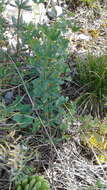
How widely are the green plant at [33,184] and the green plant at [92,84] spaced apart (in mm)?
714

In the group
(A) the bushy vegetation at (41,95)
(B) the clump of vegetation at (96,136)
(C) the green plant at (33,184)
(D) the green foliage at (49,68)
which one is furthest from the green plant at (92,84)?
(C) the green plant at (33,184)

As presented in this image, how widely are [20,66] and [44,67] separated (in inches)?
19.8

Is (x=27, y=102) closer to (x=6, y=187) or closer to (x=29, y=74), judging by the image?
(x=29, y=74)

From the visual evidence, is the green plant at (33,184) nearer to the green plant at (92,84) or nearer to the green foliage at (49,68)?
the green foliage at (49,68)

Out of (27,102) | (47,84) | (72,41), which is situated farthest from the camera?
(72,41)

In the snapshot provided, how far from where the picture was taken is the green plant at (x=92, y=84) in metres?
2.32

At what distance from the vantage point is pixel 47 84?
5.75 feet

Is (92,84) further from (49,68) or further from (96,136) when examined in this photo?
(49,68)

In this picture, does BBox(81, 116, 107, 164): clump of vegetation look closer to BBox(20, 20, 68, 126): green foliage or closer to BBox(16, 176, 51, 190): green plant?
BBox(20, 20, 68, 126): green foliage

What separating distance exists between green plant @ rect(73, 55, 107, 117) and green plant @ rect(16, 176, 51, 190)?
0.71 metres

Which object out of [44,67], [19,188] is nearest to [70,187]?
[19,188]

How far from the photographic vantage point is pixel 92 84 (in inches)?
94.3

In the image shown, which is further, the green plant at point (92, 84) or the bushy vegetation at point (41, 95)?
the green plant at point (92, 84)

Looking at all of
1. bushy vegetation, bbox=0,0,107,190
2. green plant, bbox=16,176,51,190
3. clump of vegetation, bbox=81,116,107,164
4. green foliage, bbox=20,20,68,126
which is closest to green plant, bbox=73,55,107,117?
bushy vegetation, bbox=0,0,107,190
